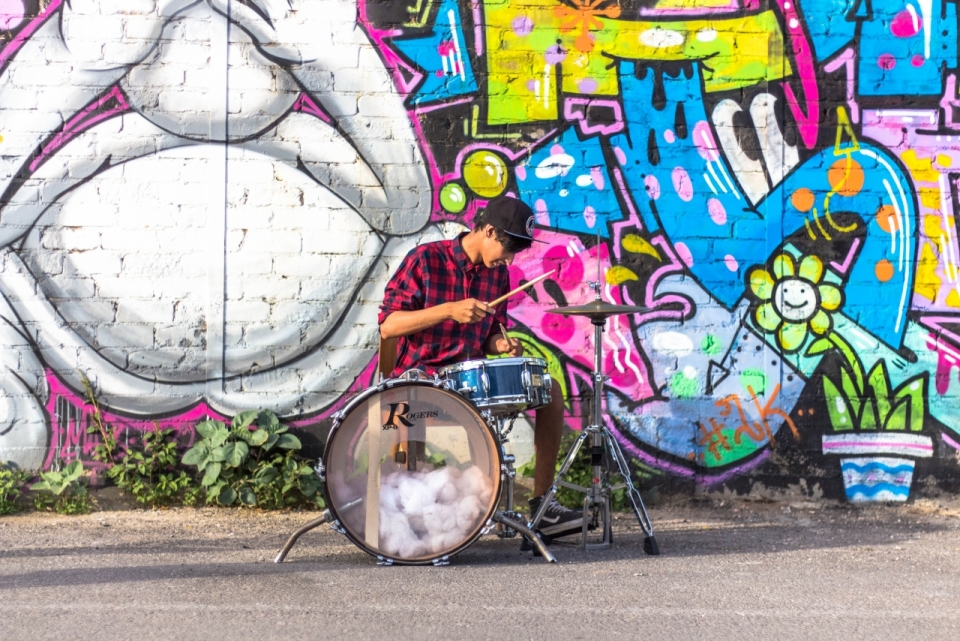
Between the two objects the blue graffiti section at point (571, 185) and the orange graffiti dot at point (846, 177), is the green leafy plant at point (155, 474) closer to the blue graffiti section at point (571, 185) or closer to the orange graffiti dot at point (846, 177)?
the blue graffiti section at point (571, 185)

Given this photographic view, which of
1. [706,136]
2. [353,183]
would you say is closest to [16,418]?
[353,183]

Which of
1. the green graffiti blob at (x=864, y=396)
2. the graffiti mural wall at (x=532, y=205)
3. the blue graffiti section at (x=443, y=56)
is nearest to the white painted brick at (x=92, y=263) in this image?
the graffiti mural wall at (x=532, y=205)

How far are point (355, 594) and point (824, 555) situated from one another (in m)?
2.37

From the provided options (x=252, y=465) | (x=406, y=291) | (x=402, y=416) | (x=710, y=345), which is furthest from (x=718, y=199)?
(x=252, y=465)

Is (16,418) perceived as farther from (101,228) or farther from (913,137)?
(913,137)

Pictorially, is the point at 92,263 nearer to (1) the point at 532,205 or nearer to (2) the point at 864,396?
(1) the point at 532,205

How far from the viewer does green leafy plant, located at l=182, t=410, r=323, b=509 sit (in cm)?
638

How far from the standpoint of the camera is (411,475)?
495 cm

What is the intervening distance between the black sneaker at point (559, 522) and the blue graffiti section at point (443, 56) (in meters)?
2.65

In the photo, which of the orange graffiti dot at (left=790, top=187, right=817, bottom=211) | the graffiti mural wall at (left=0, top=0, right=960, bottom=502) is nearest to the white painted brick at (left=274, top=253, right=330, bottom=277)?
the graffiti mural wall at (left=0, top=0, right=960, bottom=502)

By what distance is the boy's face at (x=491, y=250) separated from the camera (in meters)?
5.36

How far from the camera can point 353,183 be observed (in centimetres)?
665

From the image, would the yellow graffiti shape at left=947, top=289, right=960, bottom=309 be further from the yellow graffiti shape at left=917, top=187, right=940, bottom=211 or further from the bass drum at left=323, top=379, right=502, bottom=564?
the bass drum at left=323, top=379, right=502, bottom=564

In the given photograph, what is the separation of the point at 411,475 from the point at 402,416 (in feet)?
0.90
